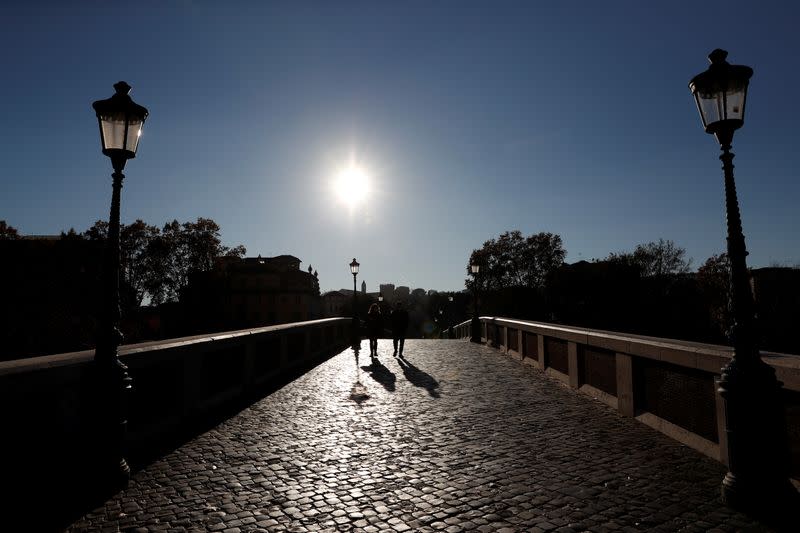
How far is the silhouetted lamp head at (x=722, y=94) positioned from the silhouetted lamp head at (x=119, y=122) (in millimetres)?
6035

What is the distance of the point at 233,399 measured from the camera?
8.93 m

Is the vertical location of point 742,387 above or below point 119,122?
below

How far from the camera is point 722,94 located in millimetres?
4270

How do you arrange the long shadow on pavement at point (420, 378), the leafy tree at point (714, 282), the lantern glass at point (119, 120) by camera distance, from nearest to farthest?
1. the lantern glass at point (119, 120)
2. the long shadow on pavement at point (420, 378)
3. the leafy tree at point (714, 282)

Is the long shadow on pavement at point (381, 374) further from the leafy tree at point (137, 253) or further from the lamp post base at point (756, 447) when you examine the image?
the leafy tree at point (137, 253)

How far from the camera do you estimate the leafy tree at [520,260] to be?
52.4m

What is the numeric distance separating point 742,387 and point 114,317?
6.21 m

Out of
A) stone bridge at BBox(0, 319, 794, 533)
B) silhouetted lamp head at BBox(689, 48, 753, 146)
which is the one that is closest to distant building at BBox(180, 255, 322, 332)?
stone bridge at BBox(0, 319, 794, 533)

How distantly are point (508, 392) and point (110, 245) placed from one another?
7437mm

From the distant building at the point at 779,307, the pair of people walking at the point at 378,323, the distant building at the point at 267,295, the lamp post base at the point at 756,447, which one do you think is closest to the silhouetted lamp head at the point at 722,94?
the lamp post base at the point at 756,447

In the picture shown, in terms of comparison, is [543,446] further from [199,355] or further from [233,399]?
[233,399]

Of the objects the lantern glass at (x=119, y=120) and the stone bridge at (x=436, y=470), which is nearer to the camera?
the stone bridge at (x=436, y=470)

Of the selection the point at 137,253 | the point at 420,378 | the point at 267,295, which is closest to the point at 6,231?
the point at 137,253

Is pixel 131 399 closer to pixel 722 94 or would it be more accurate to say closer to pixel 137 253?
pixel 722 94
